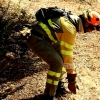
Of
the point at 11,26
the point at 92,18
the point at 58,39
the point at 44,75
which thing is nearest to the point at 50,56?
the point at 58,39

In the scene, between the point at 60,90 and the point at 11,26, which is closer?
the point at 60,90

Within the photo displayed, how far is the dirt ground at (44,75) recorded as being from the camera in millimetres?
5820

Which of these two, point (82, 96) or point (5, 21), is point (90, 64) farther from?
point (5, 21)

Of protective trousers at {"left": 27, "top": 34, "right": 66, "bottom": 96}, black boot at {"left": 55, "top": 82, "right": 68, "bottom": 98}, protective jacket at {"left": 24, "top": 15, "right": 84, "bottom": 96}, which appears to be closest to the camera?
protective jacket at {"left": 24, "top": 15, "right": 84, "bottom": 96}

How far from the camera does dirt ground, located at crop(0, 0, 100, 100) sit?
5.82 metres

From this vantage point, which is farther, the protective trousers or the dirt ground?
the dirt ground

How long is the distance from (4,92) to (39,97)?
0.70 meters

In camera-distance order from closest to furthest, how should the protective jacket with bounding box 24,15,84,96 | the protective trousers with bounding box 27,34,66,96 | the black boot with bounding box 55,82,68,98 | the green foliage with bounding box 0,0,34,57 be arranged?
the protective jacket with bounding box 24,15,84,96 → the protective trousers with bounding box 27,34,66,96 → the black boot with bounding box 55,82,68,98 → the green foliage with bounding box 0,0,34,57

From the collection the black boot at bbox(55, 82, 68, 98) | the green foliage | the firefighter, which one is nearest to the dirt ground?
the black boot at bbox(55, 82, 68, 98)

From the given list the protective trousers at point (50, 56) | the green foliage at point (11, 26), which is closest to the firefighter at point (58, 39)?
the protective trousers at point (50, 56)

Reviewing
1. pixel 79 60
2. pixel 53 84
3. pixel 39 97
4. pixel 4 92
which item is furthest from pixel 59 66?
pixel 79 60

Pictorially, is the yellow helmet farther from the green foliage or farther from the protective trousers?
the green foliage

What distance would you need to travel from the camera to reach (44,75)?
632 cm

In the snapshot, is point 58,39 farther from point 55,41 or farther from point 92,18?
point 92,18
